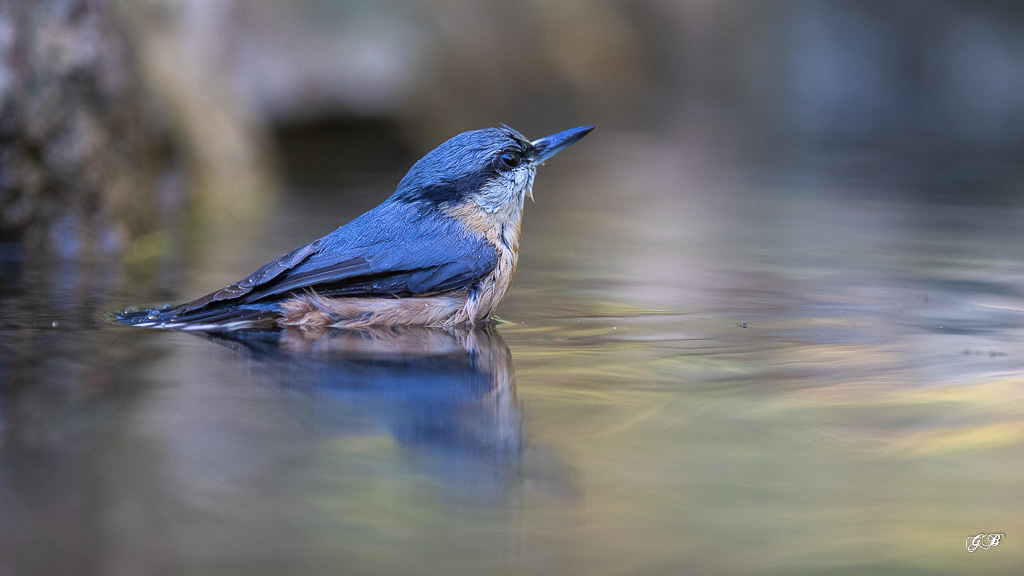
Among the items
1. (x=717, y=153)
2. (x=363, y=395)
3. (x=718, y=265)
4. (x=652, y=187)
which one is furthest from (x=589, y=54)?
(x=363, y=395)

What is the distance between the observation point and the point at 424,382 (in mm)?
3281

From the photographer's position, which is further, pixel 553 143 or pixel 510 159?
pixel 553 143

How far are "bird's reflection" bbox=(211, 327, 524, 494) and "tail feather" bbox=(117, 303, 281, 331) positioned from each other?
7 cm

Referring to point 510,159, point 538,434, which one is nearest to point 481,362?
point 538,434

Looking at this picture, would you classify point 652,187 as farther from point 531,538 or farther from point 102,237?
point 531,538

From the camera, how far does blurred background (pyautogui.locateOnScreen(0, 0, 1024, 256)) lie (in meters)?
6.16

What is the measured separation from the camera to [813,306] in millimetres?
4660

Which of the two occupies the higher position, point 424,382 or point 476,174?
point 476,174

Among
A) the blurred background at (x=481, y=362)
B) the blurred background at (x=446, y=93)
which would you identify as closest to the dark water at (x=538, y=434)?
the blurred background at (x=481, y=362)

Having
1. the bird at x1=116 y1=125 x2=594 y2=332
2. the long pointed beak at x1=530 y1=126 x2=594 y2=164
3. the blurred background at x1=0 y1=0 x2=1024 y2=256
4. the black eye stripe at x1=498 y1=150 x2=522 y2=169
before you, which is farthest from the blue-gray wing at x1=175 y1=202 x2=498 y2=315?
the blurred background at x1=0 y1=0 x2=1024 y2=256

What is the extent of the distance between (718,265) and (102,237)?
3.54m

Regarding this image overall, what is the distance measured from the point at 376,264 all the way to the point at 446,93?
32.7 ft

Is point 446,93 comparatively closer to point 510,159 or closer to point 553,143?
point 553,143

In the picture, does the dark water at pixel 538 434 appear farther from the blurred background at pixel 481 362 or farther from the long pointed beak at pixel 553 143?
the long pointed beak at pixel 553 143
